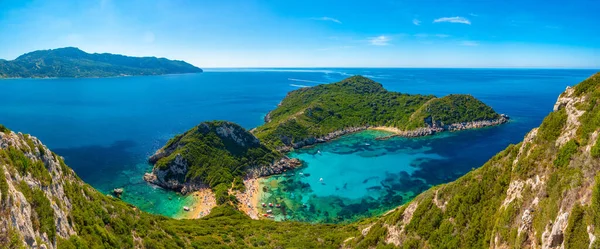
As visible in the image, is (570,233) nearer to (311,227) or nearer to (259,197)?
(311,227)

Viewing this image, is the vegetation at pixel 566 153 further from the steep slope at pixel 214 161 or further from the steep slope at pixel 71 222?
the steep slope at pixel 214 161

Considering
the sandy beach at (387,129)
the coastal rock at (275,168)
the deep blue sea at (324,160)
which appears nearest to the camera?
the deep blue sea at (324,160)

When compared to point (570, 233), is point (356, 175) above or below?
below

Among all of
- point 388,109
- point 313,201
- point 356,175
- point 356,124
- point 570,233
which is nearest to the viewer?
point 570,233

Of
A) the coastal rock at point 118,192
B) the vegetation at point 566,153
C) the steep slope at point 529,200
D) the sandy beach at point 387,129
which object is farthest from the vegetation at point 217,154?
the sandy beach at point 387,129

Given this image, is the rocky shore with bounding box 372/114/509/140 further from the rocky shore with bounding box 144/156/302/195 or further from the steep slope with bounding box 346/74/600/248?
the steep slope with bounding box 346/74/600/248

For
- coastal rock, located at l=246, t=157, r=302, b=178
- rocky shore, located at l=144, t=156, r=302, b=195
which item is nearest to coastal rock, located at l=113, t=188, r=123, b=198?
rocky shore, located at l=144, t=156, r=302, b=195

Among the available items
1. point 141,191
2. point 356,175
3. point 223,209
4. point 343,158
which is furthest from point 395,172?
point 141,191
